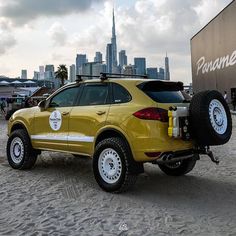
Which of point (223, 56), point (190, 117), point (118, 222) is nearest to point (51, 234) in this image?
point (118, 222)

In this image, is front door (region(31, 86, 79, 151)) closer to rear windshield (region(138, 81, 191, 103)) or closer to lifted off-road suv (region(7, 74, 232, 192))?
lifted off-road suv (region(7, 74, 232, 192))

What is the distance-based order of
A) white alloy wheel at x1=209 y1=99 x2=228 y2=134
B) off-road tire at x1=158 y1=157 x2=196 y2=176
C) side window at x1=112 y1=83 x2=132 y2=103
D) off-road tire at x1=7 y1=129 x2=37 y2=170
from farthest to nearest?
off-road tire at x1=7 y1=129 x2=37 y2=170, off-road tire at x1=158 y1=157 x2=196 y2=176, side window at x1=112 y1=83 x2=132 y2=103, white alloy wheel at x1=209 y1=99 x2=228 y2=134

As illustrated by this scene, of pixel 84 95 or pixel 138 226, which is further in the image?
pixel 84 95

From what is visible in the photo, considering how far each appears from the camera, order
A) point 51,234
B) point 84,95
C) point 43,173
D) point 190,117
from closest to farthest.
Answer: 1. point 51,234
2. point 190,117
3. point 84,95
4. point 43,173

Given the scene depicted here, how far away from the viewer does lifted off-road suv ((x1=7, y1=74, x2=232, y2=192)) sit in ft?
19.4

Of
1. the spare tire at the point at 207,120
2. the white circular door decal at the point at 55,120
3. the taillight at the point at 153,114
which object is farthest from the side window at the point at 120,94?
the white circular door decal at the point at 55,120

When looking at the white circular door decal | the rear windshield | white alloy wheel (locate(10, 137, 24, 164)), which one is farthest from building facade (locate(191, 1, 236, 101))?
the rear windshield

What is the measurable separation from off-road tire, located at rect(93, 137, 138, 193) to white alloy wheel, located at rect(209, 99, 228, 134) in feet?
4.26

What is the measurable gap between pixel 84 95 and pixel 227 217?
3274mm

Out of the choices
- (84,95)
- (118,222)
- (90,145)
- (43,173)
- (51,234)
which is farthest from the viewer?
(43,173)

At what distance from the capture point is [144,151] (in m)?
5.86

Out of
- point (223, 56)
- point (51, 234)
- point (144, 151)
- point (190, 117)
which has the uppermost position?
point (223, 56)

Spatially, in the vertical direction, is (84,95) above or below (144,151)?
above

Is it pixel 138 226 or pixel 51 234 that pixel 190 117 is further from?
pixel 51 234
